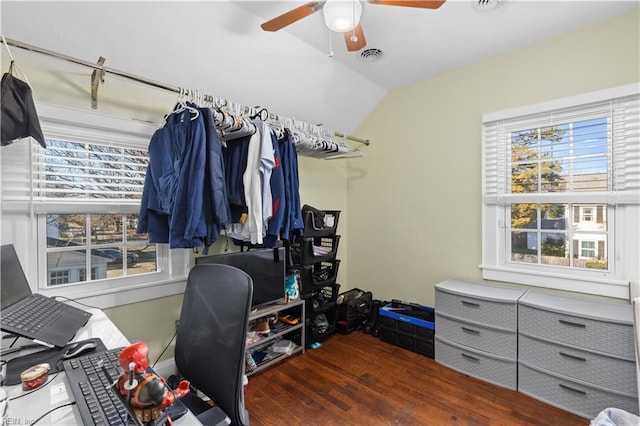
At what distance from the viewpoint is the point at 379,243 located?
10.5 ft

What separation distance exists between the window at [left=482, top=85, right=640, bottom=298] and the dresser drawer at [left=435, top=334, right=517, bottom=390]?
2.18ft

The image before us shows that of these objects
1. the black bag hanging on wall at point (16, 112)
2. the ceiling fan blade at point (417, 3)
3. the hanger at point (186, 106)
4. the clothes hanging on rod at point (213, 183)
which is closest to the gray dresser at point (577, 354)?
the clothes hanging on rod at point (213, 183)

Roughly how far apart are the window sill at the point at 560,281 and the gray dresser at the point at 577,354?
0.30ft

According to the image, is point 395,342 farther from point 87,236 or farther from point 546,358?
point 87,236

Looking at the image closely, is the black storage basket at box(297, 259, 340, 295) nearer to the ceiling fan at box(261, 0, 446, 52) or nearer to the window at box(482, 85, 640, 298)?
the window at box(482, 85, 640, 298)

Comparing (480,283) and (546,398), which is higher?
(480,283)

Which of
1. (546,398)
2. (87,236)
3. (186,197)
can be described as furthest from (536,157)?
(87,236)

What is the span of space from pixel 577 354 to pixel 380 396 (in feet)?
4.10

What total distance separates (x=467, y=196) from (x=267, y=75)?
2.00 m

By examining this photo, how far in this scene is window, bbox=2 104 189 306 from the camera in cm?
159

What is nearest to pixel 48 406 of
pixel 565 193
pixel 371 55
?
pixel 371 55

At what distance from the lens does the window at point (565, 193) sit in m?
1.95

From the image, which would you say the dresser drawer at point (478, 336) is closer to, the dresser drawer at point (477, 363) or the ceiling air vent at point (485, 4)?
the dresser drawer at point (477, 363)

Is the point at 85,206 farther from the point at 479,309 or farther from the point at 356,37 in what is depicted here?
the point at 479,309
